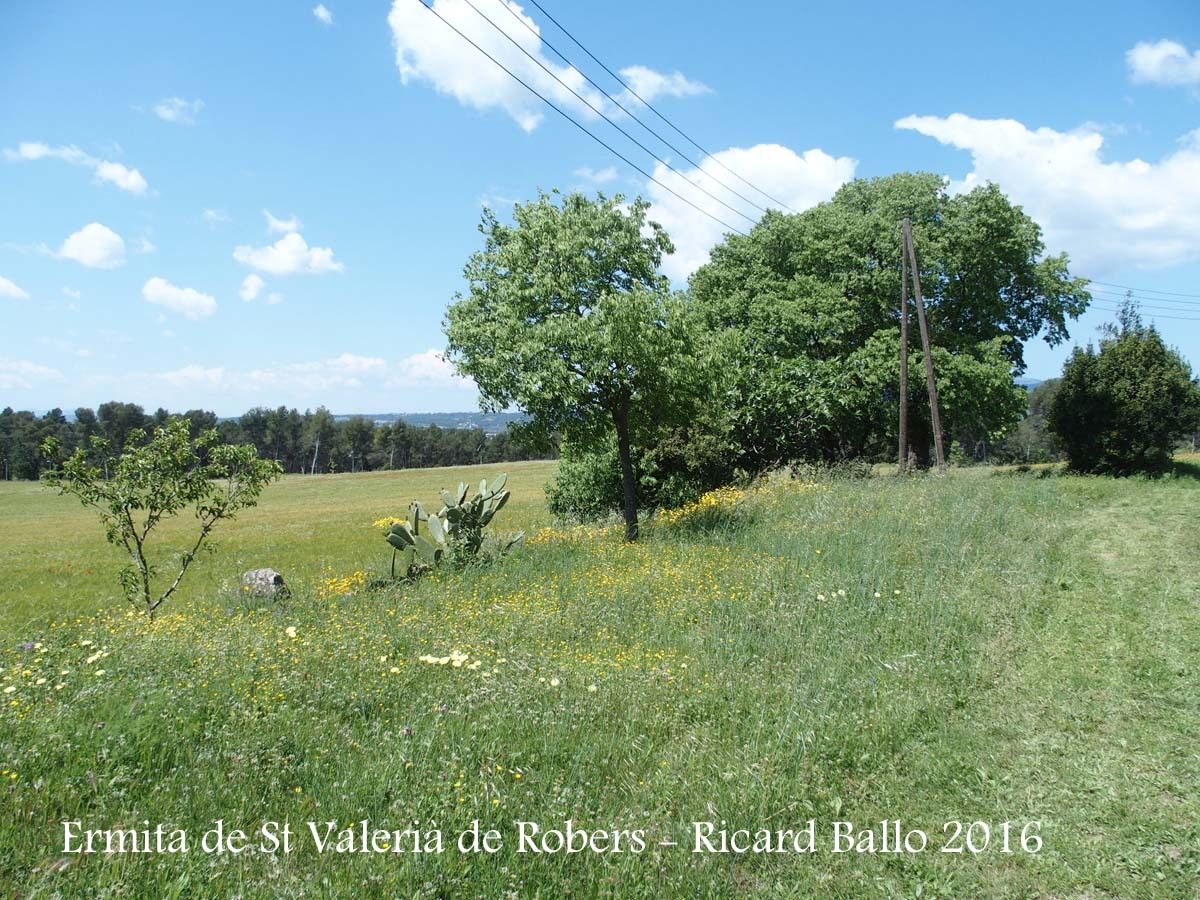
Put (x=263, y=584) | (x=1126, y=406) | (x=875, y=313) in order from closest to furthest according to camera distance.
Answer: (x=263, y=584)
(x=1126, y=406)
(x=875, y=313)

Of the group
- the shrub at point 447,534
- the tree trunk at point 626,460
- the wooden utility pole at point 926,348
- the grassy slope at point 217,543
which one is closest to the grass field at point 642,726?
the shrub at point 447,534

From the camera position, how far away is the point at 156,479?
9070 millimetres

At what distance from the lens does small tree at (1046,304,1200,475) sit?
1981cm

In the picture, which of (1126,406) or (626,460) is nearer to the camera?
(626,460)

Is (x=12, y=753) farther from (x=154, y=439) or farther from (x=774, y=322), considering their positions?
(x=774, y=322)

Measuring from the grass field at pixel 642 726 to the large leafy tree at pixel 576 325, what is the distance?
155 inches

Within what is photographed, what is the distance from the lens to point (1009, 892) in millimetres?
3527

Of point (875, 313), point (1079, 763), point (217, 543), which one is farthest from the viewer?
point (875, 313)

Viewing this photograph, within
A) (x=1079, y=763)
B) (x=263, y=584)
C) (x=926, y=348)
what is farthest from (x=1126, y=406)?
(x=263, y=584)

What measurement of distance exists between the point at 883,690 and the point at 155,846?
5.34 metres

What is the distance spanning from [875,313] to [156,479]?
2437cm

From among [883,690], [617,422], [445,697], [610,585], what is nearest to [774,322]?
[617,422]

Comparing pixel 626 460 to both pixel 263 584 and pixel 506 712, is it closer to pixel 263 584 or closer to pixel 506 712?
pixel 263 584

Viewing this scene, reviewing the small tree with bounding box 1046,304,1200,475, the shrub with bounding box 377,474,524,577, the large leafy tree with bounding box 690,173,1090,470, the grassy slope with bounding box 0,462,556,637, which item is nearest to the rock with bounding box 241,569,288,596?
the grassy slope with bounding box 0,462,556,637
